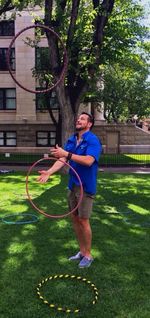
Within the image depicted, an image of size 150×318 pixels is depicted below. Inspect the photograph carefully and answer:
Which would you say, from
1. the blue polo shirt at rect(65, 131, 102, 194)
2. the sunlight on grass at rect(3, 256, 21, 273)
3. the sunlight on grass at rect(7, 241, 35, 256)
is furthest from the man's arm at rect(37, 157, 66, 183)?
the sunlight on grass at rect(7, 241, 35, 256)

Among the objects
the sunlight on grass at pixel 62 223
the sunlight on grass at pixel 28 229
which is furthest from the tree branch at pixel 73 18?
the sunlight on grass at pixel 28 229

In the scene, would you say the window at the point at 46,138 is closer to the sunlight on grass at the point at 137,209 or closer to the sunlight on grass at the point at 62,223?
the sunlight on grass at the point at 137,209

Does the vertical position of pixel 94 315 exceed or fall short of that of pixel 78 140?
it falls short

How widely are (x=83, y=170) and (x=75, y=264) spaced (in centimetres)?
160

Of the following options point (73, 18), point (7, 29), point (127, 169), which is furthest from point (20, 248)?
point (7, 29)

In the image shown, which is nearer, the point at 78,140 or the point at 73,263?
the point at 78,140

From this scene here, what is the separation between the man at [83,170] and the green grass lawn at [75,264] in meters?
0.57

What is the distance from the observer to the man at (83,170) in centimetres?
573

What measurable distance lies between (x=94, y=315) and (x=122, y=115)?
44.5m

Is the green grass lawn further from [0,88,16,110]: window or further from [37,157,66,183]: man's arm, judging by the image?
[0,88,16,110]: window

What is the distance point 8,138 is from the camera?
117 ft

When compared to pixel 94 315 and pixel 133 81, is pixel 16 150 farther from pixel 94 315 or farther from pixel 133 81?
pixel 94 315

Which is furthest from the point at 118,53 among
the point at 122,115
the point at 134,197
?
the point at 122,115

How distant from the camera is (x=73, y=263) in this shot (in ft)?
21.3
